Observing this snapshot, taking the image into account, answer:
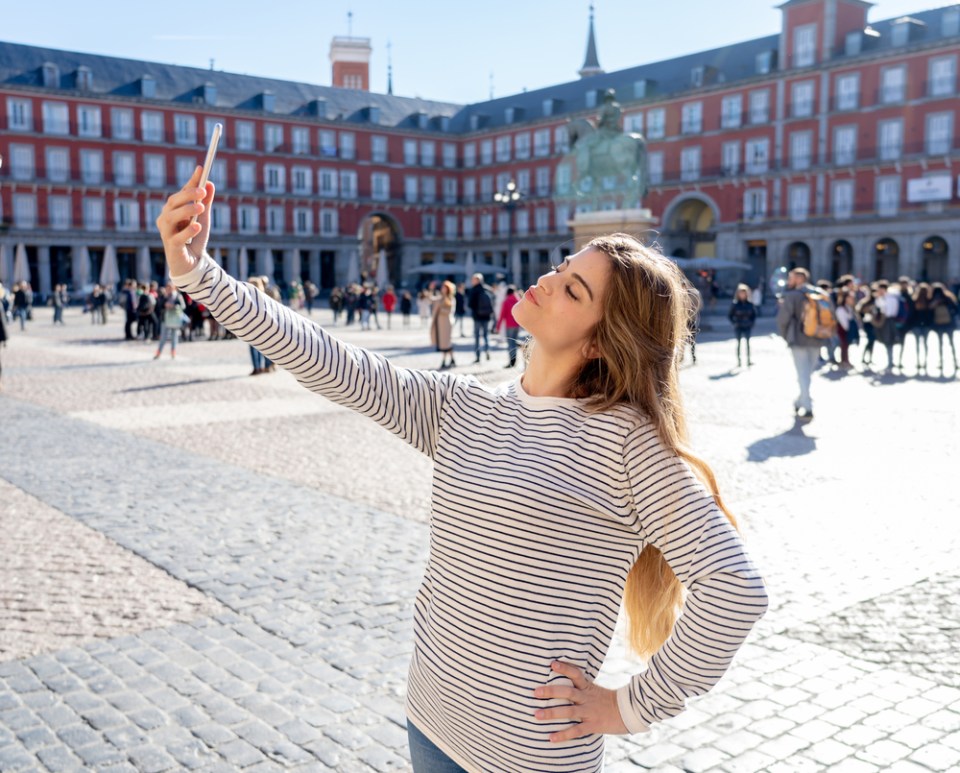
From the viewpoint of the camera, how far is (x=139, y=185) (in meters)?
54.0

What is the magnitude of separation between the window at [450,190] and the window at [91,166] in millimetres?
22185

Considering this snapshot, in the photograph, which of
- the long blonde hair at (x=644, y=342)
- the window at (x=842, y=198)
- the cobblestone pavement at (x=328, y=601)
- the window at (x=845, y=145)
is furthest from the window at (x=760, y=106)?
the long blonde hair at (x=644, y=342)

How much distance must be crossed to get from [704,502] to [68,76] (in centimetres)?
5822

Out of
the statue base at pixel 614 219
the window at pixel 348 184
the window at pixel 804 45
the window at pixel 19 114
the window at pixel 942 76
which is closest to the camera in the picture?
the statue base at pixel 614 219

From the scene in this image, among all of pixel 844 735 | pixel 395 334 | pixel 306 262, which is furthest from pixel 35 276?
pixel 844 735

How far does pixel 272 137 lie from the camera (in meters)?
58.1

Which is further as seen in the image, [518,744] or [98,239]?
[98,239]

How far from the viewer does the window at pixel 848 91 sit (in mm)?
44188

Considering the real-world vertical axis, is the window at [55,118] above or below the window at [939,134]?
above

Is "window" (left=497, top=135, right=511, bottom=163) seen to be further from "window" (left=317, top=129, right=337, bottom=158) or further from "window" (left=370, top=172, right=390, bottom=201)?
"window" (left=317, top=129, right=337, bottom=158)

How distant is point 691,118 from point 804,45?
23.5 feet

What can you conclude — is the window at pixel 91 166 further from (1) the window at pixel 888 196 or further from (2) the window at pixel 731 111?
(1) the window at pixel 888 196

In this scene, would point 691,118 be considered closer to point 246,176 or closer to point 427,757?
point 246,176

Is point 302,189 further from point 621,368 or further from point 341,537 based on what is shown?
point 621,368
